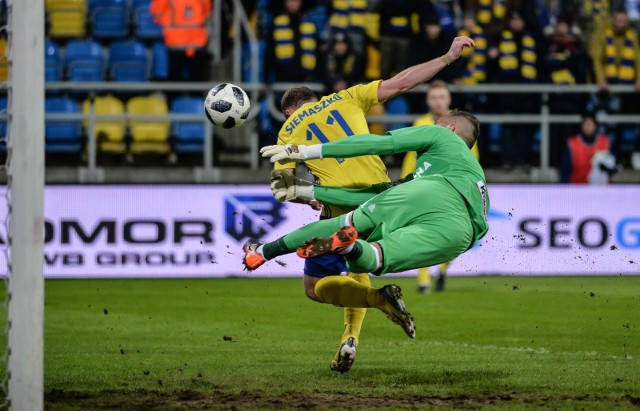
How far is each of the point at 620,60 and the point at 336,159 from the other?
415 inches

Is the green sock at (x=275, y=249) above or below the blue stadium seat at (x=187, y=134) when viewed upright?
above

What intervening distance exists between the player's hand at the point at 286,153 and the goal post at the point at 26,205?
5.19ft

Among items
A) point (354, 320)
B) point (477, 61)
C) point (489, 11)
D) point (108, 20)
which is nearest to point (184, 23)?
point (108, 20)

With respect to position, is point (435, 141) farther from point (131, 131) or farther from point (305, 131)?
point (131, 131)

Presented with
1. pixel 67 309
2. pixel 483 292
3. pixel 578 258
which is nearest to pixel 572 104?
pixel 578 258

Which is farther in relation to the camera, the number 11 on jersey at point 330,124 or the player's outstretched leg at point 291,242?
the number 11 on jersey at point 330,124

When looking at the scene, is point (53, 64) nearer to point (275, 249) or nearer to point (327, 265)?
point (327, 265)

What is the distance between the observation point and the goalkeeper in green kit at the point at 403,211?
7.45 metres

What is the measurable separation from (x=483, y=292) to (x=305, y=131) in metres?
6.52

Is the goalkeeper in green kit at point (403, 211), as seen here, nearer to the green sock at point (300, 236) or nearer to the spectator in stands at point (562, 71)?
the green sock at point (300, 236)

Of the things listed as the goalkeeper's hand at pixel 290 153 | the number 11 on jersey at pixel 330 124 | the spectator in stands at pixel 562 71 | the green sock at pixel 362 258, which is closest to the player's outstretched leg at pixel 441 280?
the spectator in stands at pixel 562 71

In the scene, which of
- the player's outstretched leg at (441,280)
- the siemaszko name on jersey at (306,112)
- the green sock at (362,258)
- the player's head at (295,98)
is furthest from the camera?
the player's outstretched leg at (441,280)

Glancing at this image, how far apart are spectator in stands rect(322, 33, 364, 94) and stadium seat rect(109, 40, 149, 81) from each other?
2.87m

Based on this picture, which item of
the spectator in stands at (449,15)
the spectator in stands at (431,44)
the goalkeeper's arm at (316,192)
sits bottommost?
the goalkeeper's arm at (316,192)
